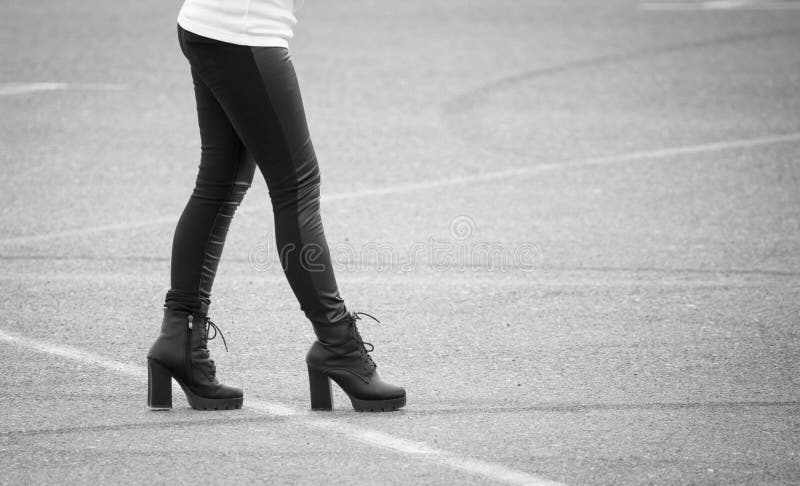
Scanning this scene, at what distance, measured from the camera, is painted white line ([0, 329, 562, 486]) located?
3.34 meters

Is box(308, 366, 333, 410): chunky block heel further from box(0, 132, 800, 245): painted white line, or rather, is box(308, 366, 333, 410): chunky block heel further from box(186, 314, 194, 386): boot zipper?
box(0, 132, 800, 245): painted white line

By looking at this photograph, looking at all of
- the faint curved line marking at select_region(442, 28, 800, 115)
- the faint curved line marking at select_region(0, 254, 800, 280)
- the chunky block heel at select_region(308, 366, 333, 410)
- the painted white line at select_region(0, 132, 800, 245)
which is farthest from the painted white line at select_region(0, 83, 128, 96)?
the chunky block heel at select_region(308, 366, 333, 410)

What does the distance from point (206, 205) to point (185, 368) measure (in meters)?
0.52

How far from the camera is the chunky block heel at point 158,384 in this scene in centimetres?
382

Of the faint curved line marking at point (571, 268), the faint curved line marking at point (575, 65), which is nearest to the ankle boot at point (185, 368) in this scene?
the faint curved line marking at point (571, 268)

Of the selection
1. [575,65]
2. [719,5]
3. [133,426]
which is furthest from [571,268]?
[719,5]

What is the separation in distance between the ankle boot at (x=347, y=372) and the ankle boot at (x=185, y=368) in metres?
0.27

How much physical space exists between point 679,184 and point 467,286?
235cm

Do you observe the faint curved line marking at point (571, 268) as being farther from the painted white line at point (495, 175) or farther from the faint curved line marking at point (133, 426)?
the faint curved line marking at point (133, 426)

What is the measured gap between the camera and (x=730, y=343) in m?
4.62

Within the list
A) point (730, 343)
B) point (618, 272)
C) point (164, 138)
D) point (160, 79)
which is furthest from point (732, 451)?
point (160, 79)

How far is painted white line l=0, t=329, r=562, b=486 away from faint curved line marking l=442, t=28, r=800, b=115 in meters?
5.19

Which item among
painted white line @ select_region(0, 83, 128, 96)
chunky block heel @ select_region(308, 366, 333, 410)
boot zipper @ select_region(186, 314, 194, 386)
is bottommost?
chunky block heel @ select_region(308, 366, 333, 410)

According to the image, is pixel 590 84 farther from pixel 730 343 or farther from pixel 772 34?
pixel 730 343
